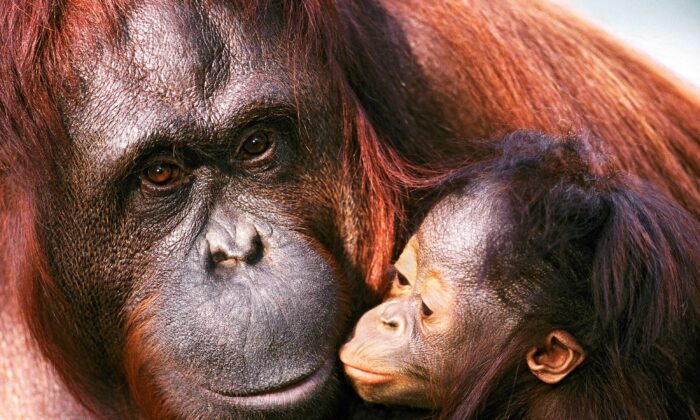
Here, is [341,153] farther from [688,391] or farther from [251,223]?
[688,391]

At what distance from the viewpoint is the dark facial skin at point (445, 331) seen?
8.52ft

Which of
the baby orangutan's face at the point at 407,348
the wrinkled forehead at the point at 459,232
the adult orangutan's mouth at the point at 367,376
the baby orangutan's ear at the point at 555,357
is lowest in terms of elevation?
the adult orangutan's mouth at the point at 367,376

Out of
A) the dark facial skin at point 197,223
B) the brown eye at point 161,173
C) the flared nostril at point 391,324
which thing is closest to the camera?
the dark facial skin at point 197,223

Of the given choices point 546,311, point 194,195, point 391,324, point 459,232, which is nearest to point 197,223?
point 194,195

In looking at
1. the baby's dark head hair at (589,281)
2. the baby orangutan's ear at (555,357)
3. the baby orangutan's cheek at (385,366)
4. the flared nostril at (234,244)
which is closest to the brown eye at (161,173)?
the flared nostril at (234,244)

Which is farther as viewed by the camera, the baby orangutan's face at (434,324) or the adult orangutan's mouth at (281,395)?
the baby orangutan's face at (434,324)

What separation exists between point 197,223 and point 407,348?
0.67 m

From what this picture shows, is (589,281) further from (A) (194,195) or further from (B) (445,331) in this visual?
(A) (194,195)

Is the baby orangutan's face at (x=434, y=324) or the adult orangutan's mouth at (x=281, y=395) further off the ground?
the baby orangutan's face at (x=434, y=324)

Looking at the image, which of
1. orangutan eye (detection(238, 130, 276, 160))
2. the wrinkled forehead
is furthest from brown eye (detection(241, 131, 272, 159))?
the wrinkled forehead

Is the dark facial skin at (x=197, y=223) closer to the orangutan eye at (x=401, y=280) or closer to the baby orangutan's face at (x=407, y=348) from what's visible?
the baby orangutan's face at (x=407, y=348)

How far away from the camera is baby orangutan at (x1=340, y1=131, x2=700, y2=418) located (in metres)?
2.57

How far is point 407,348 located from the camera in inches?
104

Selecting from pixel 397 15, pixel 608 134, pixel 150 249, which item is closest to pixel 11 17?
pixel 150 249
